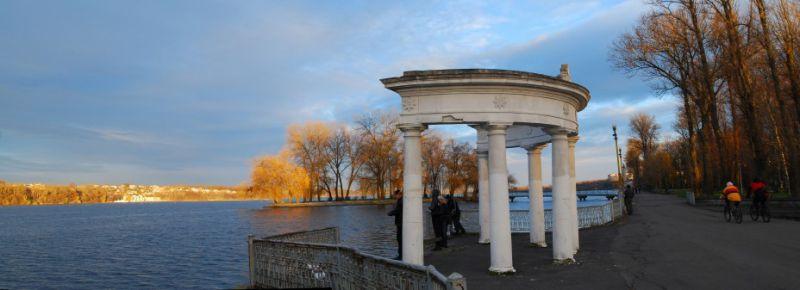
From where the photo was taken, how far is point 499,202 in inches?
406

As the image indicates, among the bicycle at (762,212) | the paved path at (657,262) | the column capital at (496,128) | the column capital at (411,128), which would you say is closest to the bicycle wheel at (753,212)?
the bicycle at (762,212)

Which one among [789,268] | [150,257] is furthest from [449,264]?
[150,257]

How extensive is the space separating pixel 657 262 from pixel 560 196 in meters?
2.41

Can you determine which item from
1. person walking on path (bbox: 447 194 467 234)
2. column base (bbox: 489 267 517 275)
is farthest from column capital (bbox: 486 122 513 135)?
person walking on path (bbox: 447 194 467 234)

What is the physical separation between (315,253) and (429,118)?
3.41 m

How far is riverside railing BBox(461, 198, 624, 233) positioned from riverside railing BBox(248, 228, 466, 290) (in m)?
8.33

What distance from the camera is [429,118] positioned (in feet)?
33.7

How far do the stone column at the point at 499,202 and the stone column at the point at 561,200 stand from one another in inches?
71.7

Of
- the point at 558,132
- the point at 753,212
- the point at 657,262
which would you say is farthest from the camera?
the point at 753,212

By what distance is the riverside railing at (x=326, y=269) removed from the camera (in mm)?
6072

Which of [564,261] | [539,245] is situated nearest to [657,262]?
[564,261]

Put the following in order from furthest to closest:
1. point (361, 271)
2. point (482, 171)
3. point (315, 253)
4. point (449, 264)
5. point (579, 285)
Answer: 1. point (482, 171)
2. point (449, 264)
3. point (315, 253)
4. point (579, 285)
5. point (361, 271)

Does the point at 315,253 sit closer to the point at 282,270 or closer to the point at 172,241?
the point at 282,270

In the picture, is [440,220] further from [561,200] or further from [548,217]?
[548,217]
